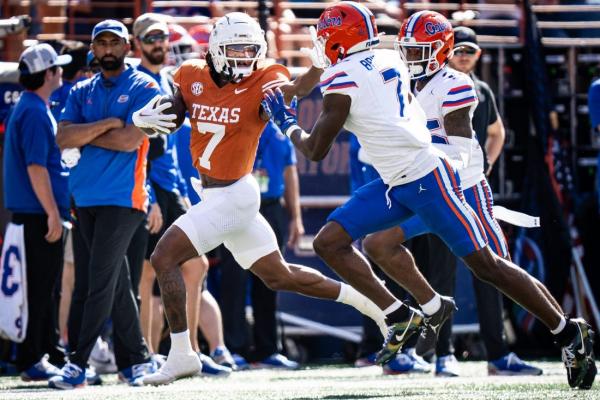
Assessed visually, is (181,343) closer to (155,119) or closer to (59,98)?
(155,119)

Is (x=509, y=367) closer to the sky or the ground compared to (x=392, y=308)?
closer to the ground

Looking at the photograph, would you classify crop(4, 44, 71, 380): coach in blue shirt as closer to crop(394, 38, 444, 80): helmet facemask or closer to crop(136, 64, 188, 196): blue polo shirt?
crop(136, 64, 188, 196): blue polo shirt

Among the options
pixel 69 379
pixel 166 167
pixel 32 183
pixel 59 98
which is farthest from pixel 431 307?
pixel 59 98

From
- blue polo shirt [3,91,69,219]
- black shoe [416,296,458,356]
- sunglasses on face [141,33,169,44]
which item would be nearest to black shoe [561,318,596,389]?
black shoe [416,296,458,356]

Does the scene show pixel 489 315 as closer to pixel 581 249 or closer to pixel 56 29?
pixel 581 249

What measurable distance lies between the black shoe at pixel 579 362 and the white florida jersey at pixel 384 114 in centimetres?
109

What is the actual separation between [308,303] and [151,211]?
212 cm

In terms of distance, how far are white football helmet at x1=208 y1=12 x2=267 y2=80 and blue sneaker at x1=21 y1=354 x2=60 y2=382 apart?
2.33 metres

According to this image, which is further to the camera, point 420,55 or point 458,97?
point 420,55

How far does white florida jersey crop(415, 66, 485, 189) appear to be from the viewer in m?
7.47

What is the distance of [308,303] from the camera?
1046 cm

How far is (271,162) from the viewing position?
31.7ft

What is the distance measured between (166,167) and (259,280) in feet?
4.11

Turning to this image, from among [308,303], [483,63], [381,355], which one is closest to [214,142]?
[381,355]
